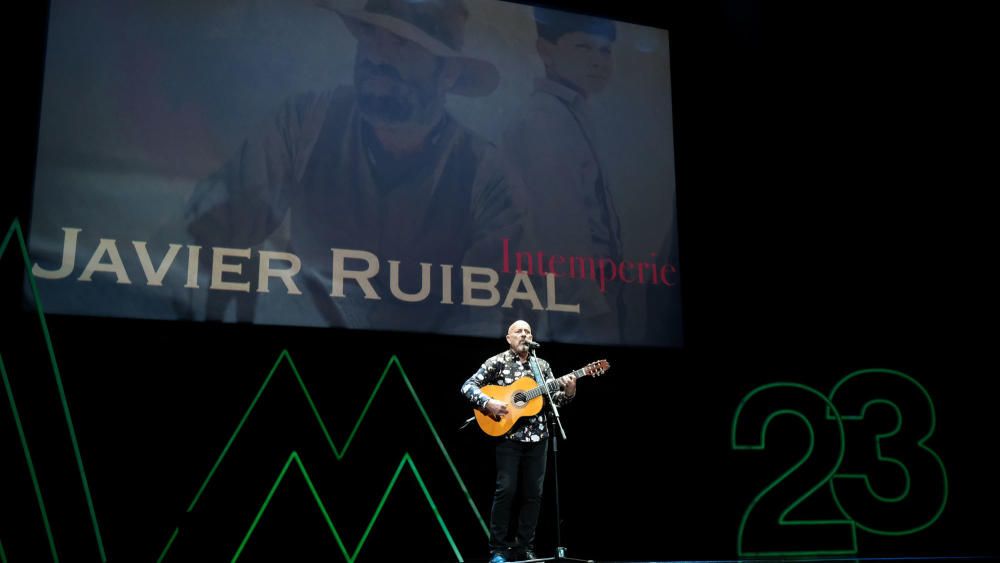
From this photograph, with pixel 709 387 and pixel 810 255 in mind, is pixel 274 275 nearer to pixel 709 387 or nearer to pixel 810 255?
pixel 709 387

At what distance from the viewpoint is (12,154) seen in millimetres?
4605

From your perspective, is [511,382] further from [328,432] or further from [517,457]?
[328,432]

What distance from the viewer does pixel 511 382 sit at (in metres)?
4.57

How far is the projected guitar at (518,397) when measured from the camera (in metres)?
4.43

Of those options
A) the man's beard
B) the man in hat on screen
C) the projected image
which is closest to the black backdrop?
the projected image

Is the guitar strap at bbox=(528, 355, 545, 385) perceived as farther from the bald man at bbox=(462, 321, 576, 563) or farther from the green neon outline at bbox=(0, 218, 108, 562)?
the green neon outline at bbox=(0, 218, 108, 562)

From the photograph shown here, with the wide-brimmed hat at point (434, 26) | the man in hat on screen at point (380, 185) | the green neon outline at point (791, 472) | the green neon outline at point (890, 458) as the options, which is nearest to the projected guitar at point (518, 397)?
the man in hat on screen at point (380, 185)

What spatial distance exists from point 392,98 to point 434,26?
573mm

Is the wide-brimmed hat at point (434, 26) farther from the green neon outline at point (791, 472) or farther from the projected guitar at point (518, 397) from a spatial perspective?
the green neon outline at point (791, 472)

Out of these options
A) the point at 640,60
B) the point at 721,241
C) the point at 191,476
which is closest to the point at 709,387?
the point at 721,241

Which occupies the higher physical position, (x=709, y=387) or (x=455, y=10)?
(x=455, y=10)

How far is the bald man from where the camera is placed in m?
4.44

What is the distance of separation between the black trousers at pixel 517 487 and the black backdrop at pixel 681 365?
65 cm

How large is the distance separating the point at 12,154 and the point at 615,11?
150 inches
